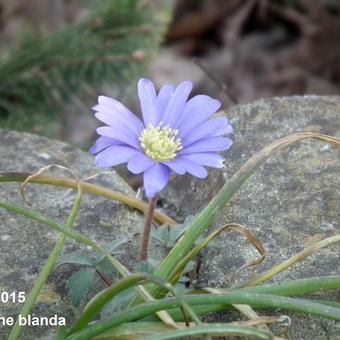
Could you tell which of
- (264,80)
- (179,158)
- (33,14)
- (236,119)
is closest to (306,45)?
(264,80)

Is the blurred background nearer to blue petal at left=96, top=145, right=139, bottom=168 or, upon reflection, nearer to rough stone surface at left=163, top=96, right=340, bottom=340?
rough stone surface at left=163, top=96, right=340, bottom=340

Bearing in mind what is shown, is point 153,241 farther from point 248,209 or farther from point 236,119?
point 236,119

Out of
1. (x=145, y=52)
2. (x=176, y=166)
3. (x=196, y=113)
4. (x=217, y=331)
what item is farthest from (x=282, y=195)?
(x=145, y=52)

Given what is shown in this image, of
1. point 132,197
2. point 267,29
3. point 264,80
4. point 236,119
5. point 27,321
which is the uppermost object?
point 267,29

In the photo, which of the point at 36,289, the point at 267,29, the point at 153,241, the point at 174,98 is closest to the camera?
the point at 36,289

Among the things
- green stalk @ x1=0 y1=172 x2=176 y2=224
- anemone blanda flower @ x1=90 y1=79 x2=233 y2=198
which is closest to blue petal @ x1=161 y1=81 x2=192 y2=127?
anemone blanda flower @ x1=90 y1=79 x2=233 y2=198

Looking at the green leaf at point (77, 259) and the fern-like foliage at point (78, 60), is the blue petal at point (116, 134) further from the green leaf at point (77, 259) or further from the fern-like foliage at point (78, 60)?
the fern-like foliage at point (78, 60)
